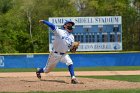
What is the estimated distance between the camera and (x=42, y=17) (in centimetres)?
5303

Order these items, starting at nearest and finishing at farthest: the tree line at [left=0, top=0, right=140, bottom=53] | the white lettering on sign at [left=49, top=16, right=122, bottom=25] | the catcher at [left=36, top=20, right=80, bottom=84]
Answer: the catcher at [left=36, top=20, right=80, bottom=84]
the white lettering on sign at [left=49, top=16, right=122, bottom=25]
the tree line at [left=0, top=0, right=140, bottom=53]

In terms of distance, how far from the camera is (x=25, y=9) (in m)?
55.2

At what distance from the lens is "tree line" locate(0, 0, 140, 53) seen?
45.2 metres

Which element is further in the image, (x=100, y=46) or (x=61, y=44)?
(x=100, y=46)

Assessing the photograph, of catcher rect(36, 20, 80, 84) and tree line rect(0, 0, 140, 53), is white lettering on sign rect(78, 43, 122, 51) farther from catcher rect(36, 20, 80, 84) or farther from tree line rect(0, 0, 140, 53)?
catcher rect(36, 20, 80, 84)

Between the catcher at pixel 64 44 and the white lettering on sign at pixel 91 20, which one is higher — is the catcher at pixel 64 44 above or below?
above

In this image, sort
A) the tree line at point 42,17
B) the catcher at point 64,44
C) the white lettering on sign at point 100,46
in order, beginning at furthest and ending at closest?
the tree line at point 42,17
the white lettering on sign at point 100,46
the catcher at point 64,44

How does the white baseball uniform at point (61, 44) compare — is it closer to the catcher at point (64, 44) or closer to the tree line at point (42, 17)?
the catcher at point (64, 44)

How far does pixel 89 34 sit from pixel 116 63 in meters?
3.10

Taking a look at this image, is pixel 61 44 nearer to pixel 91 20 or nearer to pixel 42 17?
pixel 91 20

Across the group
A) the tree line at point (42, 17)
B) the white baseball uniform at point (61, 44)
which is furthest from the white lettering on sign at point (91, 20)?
the white baseball uniform at point (61, 44)

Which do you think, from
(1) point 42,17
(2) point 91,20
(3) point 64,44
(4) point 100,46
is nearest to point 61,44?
(3) point 64,44

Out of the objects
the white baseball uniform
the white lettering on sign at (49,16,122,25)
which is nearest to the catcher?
the white baseball uniform

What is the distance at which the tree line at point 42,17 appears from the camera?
45.2 metres
